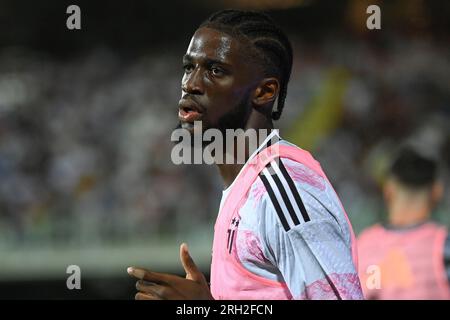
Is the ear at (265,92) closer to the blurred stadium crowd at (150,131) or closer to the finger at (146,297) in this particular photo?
the finger at (146,297)

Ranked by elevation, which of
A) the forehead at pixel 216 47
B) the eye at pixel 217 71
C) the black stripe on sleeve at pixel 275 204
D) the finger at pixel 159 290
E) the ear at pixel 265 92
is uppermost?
the forehead at pixel 216 47

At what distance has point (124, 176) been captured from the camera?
36.8ft

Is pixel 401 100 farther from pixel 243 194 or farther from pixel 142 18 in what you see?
pixel 243 194

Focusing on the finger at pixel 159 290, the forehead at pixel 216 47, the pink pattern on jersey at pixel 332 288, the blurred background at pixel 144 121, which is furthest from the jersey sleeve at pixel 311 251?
the blurred background at pixel 144 121

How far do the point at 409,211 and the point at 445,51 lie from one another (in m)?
6.41

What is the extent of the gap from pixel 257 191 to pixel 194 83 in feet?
1.57

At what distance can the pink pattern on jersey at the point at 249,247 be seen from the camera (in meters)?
2.69

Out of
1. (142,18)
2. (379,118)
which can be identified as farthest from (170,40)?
(379,118)

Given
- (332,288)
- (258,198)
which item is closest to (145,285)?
(258,198)

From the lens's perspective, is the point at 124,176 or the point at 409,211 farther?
the point at 124,176

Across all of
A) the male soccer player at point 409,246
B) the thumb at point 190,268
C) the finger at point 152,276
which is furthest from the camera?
the male soccer player at point 409,246

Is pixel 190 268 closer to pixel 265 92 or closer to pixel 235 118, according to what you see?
pixel 235 118

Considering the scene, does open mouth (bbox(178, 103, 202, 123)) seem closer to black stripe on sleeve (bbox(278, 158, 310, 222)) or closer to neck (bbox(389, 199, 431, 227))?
black stripe on sleeve (bbox(278, 158, 310, 222))

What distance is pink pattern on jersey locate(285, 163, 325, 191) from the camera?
2.73 metres
